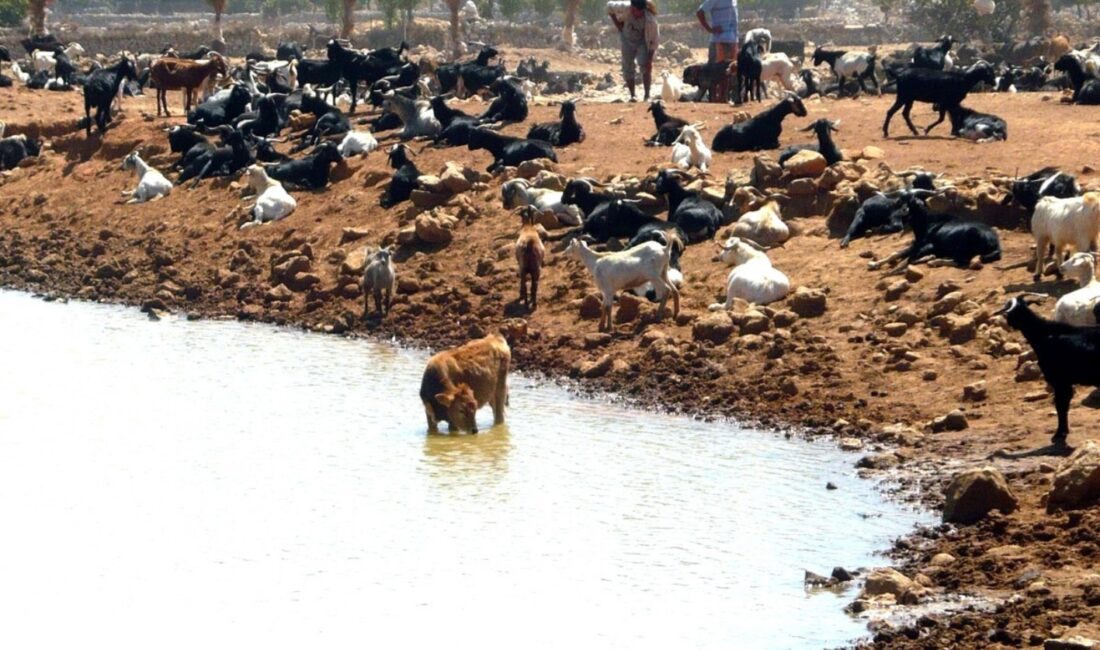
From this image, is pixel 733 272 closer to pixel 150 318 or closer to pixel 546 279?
pixel 546 279

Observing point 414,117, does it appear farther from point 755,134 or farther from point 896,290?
point 896,290

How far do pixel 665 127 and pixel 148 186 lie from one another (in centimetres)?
636

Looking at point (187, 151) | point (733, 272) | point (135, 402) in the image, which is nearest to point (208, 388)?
point (135, 402)

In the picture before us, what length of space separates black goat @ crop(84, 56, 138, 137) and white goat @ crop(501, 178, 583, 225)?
26.5ft

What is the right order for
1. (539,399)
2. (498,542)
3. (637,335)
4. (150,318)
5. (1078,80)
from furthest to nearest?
1. (1078,80)
2. (150,318)
3. (637,335)
4. (539,399)
5. (498,542)

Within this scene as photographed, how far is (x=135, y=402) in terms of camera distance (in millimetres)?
14742

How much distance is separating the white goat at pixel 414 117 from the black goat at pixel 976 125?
625 cm

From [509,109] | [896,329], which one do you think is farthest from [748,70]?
[896,329]

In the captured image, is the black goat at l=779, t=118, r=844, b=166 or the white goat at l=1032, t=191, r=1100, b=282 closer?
the white goat at l=1032, t=191, r=1100, b=282

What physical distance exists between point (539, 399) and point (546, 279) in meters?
2.96

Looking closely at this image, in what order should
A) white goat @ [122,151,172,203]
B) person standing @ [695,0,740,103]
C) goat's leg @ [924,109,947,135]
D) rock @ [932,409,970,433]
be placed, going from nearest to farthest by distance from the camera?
rock @ [932,409,970,433]
goat's leg @ [924,109,947,135]
white goat @ [122,151,172,203]
person standing @ [695,0,740,103]

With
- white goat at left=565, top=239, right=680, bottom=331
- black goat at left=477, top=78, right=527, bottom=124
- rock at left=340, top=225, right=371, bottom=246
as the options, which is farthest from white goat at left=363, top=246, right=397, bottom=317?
black goat at left=477, top=78, right=527, bottom=124

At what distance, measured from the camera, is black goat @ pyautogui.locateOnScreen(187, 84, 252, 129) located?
990 inches

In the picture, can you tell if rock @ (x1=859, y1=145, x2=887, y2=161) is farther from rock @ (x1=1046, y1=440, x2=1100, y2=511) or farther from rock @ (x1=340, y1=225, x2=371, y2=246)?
rock @ (x1=1046, y1=440, x2=1100, y2=511)
